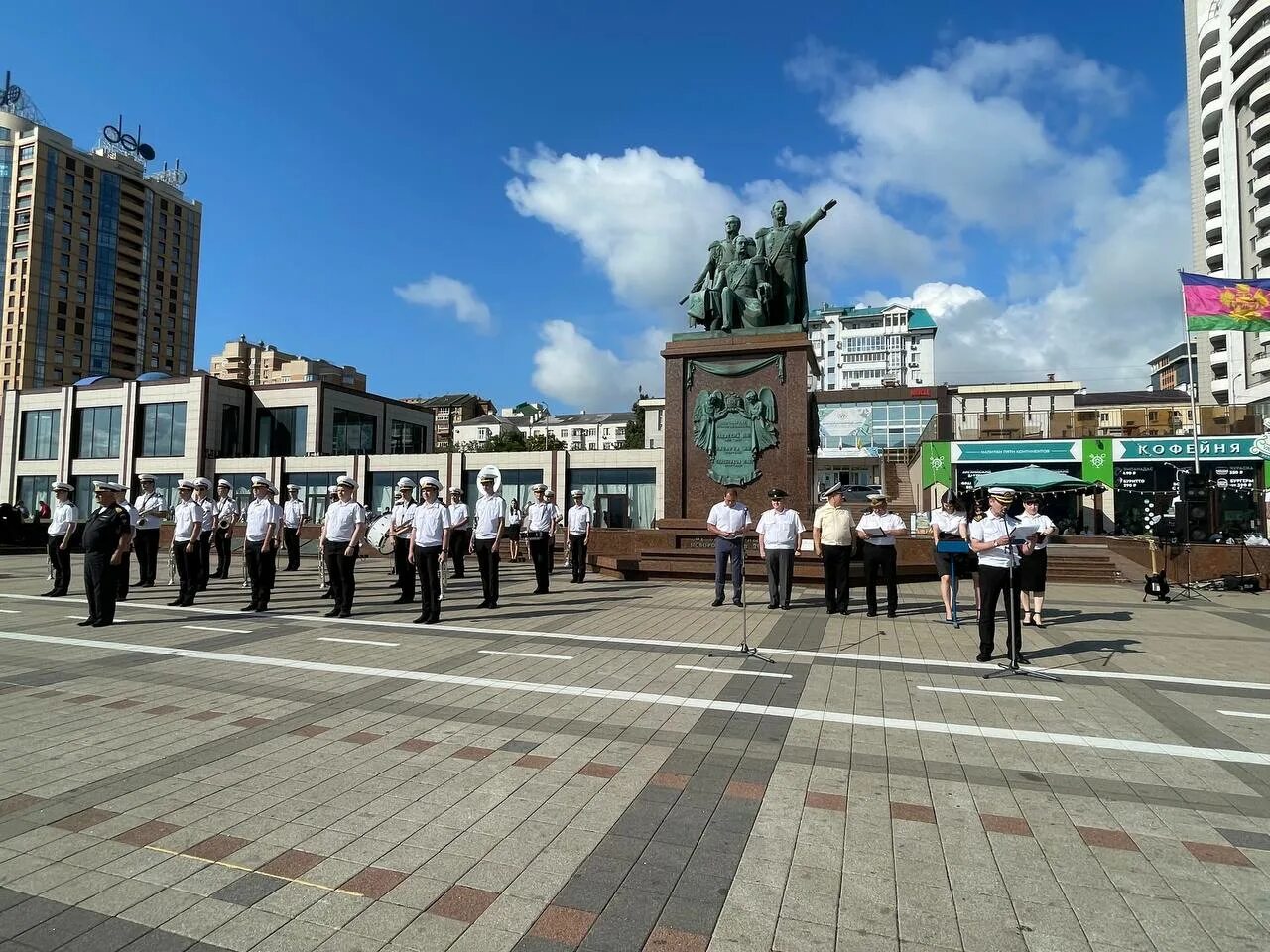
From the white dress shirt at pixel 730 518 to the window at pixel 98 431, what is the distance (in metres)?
48.9

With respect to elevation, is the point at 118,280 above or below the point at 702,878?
above

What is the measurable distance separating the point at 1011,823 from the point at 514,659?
4855mm

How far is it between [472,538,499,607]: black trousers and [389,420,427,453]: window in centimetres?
4310

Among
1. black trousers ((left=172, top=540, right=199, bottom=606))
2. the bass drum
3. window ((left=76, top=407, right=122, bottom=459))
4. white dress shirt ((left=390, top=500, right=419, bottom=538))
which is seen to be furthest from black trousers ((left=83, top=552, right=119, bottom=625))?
window ((left=76, top=407, right=122, bottom=459))

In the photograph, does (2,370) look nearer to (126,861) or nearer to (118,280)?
(118,280)

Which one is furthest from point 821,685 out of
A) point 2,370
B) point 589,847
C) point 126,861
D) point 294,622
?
point 2,370

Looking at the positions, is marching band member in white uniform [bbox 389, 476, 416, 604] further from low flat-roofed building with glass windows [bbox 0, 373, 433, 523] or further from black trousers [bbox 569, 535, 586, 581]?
low flat-roofed building with glass windows [bbox 0, 373, 433, 523]

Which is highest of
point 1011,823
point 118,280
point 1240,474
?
point 118,280

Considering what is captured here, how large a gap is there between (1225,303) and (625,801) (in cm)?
2692

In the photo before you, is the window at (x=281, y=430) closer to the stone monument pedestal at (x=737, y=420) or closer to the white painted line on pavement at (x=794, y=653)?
the stone monument pedestal at (x=737, y=420)

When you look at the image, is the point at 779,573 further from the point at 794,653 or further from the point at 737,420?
the point at 737,420

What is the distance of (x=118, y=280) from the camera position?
107m

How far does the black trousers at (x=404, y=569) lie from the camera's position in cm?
1177

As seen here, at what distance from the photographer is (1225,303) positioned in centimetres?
2223
